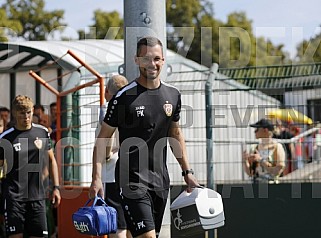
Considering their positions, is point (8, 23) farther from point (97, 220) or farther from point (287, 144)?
point (97, 220)

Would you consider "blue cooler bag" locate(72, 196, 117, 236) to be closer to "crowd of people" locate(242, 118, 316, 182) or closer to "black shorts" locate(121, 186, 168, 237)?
"black shorts" locate(121, 186, 168, 237)

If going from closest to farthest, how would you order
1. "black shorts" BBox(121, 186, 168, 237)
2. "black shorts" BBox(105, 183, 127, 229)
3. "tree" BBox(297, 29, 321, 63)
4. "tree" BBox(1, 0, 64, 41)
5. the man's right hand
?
"black shorts" BBox(121, 186, 168, 237)
the man's right hand
"black shorts" BBox(105, 183, 127, 229)
"tree" BBox(297, 29, 321, 63)
"tree" BBox(1, 0, 64, 41)

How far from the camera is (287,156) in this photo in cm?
1074

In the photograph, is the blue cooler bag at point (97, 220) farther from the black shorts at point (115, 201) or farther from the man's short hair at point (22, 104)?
the man's short hair at point (22, 104)

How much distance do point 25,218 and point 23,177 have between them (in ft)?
1.60

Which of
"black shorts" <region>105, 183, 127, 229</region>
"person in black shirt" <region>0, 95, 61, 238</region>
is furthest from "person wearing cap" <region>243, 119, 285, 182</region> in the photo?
"black shorts" <region>105, 183, 127, 229</region>

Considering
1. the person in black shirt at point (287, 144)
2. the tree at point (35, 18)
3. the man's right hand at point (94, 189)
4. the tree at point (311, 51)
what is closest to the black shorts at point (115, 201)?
the man's right hand at point (94, 189)

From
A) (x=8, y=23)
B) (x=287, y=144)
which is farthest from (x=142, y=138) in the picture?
(x=8, y=23)

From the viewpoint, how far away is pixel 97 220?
634cm

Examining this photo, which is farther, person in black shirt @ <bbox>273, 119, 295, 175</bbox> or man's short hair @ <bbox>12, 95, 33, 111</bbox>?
person in black shirt @ <bbox>273, 119, 295, 175</bbox>

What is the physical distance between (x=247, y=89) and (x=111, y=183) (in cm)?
328

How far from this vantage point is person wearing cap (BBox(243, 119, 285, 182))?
1056 centimetres

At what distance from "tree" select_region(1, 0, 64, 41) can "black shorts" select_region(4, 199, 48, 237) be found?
24.0 metres

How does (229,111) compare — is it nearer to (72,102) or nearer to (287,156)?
(287,156)
